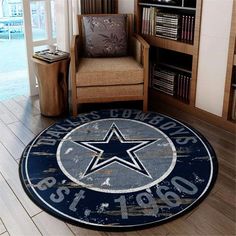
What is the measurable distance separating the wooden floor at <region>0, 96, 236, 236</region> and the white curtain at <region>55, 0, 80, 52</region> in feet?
3.71

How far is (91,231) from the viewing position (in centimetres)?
153

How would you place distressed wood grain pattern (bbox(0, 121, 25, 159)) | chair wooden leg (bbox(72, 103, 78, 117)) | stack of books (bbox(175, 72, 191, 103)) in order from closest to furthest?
distressed wood grain pattern (bbox(0, 121, 25, 159)), chair wooden leg (bbox(72, 103, 78, 117)), stack of books (bbox(175, 72, 191, 103))

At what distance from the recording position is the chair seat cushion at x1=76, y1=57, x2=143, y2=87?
8.50ft

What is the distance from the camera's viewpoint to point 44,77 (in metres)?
2.64

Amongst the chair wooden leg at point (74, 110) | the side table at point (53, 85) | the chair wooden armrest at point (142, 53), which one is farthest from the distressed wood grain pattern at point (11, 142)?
the chair wooden armrest at point (142, 53)

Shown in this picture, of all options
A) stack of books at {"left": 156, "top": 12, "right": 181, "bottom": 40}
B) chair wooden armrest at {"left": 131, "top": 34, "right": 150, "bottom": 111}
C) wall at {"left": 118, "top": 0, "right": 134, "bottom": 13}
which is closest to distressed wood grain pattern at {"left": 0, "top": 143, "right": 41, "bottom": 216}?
chair wooden armrest at {"left": 131, "top": 34, "right": 150, "bottom": 111}

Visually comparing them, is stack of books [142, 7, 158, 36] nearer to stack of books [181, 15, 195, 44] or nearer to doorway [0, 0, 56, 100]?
stack of books [181, 15, 195, 44]

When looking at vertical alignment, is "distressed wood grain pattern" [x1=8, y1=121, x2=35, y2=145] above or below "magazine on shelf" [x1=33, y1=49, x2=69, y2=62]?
below

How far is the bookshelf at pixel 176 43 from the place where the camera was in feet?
8.70

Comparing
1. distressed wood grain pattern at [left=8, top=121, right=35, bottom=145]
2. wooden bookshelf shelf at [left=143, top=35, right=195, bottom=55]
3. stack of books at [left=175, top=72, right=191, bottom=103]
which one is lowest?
distressed wood grain pattern at [left=8, top=121, right=35, bottom=145]

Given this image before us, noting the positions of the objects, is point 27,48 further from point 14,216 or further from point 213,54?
point 14,216

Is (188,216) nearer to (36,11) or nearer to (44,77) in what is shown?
(44,77)

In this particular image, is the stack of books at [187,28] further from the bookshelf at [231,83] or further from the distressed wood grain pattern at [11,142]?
the distressed wood grain pattern at [11,142]

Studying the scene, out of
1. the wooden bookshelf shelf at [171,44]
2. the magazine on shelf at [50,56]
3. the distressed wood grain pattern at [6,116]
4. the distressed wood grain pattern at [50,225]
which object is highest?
the wooden bookshelf shelf at [171,44]
